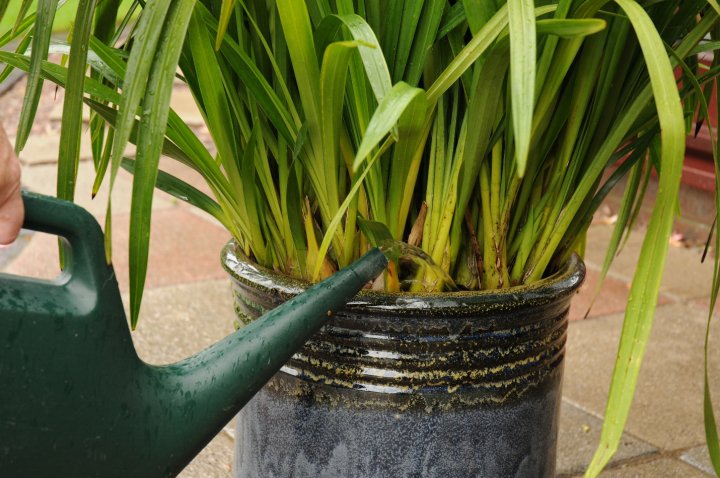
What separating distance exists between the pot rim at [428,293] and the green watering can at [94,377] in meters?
0.09

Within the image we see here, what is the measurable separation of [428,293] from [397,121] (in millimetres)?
220

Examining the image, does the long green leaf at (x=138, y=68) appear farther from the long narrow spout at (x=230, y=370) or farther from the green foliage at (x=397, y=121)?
the long narrow spout at (x=230, y=370)

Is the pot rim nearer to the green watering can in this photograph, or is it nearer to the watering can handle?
the green watering can

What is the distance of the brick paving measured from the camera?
1.96m

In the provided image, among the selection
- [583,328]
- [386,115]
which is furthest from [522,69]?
[583,328]

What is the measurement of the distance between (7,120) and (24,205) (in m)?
4.79

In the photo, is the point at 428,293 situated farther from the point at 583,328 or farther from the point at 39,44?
the point at 583,328

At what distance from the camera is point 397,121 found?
94cm

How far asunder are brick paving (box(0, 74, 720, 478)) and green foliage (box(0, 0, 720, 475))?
0.54 m

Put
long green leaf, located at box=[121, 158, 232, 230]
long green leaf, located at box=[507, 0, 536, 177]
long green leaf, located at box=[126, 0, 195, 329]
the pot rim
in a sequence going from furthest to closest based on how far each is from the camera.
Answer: long green leaf, located at box=[121, 158, 232, 230] → the pot rim → long green leaf, located at box=[126, 0, 195, 329] → long green leaf, located at box=[507, 0, 536, 177]

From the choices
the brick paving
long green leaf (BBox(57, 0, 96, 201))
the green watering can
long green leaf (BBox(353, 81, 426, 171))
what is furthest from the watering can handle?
the brick paving

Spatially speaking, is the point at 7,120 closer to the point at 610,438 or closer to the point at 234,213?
the point at 234,213

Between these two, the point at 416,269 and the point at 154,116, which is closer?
the point at 154,116

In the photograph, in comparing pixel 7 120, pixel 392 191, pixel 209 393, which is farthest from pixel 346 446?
pixel 7 120
